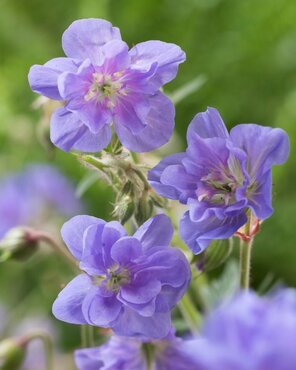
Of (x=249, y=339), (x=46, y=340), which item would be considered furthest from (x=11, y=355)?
(x=249, y=339)

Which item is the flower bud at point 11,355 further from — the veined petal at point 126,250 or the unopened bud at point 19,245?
the veined petal at point 126,250

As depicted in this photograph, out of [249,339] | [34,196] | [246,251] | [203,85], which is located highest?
[203,85]

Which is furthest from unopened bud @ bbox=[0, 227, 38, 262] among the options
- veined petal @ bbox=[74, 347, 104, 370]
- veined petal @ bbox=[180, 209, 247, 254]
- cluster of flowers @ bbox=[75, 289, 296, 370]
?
cluster of flowers @ bbox=[75, 289, 296, 370]

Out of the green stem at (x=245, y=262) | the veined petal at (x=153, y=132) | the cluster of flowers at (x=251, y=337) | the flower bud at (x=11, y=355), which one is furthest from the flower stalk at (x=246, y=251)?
the flower bud at (x=11, y=355)

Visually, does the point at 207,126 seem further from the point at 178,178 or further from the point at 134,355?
the point at 134,355

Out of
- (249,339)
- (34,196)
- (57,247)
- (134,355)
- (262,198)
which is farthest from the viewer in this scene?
(34,196)

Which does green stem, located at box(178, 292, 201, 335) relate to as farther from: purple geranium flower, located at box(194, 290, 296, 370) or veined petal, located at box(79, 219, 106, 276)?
purple geranium flower, located at box(194, 290, 296, 370)

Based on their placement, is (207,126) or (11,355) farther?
(11,355)
